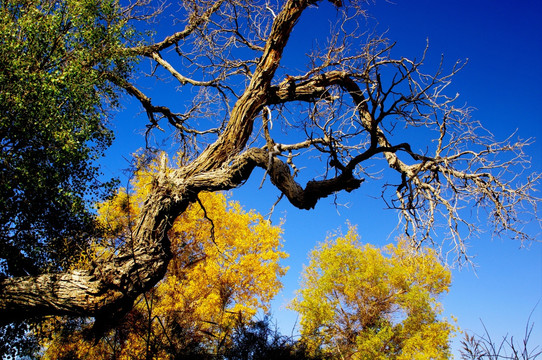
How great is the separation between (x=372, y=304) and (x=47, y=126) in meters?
20.2

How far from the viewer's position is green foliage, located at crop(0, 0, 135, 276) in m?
5.36

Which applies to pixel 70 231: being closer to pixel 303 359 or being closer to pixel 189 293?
pixel 303 359

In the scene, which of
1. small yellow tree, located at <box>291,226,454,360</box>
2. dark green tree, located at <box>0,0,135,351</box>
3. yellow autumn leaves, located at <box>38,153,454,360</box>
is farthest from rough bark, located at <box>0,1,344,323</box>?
small yellow tree, located at <box>291,226,454,360</box>

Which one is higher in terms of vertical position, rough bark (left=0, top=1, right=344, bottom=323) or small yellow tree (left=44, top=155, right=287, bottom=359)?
small yellow tree (left=44, top=155, right=287, bottom=359)

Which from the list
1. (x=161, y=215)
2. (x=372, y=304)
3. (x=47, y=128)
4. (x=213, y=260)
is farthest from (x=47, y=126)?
(x=372, y=304)

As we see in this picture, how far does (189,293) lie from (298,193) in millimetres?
10546

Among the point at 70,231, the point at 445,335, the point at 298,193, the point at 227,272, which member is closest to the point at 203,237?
the point at 227,272

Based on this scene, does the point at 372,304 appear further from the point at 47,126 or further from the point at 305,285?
the point at 47,126

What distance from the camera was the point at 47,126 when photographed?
536cm

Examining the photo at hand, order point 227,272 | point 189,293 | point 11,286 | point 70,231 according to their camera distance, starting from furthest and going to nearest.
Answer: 1. point 227,272
2. point 189,293
3. point 70,231
4. point 11,286

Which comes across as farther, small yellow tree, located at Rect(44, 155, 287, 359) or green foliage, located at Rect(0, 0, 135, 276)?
small yellow tree, located at Rect(44, 155, 287, 359)

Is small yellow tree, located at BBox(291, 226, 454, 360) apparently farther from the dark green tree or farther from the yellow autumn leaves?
the dark green tree

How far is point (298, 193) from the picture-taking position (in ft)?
16.0

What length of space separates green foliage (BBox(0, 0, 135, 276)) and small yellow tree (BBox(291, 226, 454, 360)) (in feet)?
49.7
